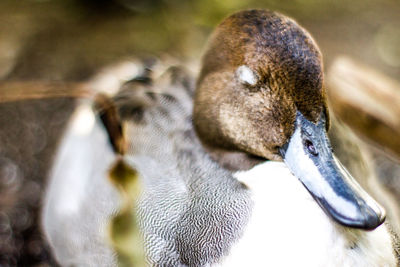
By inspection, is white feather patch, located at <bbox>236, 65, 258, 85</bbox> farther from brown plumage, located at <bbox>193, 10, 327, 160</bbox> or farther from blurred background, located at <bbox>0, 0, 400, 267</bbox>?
blurred background, located at <bbox>0, 0, 400, 267</bbox>

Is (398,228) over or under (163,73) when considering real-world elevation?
over

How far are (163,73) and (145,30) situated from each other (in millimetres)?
885

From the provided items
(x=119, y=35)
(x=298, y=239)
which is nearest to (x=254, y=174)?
(x=298, y=239)

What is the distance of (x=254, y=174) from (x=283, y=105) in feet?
0.58

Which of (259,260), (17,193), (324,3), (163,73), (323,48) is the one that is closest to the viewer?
(259,260)

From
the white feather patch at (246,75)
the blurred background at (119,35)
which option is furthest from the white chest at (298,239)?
the blurred background at (119,35)

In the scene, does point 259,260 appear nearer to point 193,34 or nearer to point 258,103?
point 258,103

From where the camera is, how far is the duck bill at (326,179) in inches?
31.6

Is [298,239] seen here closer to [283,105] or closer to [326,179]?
[326,179]

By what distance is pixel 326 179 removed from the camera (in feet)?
2.76

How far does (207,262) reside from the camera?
3.01ft

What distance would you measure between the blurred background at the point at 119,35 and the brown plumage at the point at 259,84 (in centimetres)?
98

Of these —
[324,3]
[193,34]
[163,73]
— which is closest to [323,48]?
[324,3]

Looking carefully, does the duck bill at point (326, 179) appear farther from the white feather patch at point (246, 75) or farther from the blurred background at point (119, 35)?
the blurred background at point (119, 35)
